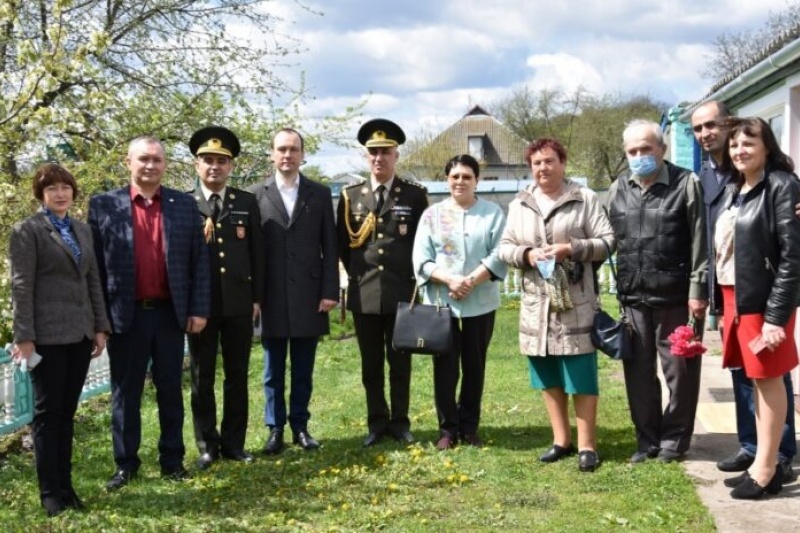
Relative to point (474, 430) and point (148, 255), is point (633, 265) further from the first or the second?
point (148, 255)

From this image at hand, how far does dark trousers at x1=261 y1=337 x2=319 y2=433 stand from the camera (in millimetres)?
6098

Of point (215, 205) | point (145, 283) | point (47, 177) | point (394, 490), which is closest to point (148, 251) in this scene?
point (145, 283)

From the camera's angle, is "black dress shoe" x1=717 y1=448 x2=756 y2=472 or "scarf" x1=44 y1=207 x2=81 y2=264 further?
"black dress shoe" x1=717 y1=448 x2=756 y2=472

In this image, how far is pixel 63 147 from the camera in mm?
8906

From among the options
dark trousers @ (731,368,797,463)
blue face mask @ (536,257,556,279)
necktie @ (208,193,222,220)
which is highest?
necktie @ (208,193,222,220)

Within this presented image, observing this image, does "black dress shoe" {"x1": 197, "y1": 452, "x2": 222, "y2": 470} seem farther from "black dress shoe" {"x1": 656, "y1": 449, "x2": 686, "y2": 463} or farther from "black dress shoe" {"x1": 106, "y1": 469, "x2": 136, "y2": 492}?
"black dress shoe" {"x1": 656, "y1": 449, "x2": 686, "y2": 463}

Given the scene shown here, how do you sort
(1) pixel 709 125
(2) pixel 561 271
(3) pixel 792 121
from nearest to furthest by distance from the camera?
(1) pixel 709 125
(2) pixel 561 271
(3) pixel 792 121

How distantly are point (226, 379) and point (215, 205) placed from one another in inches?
45.1

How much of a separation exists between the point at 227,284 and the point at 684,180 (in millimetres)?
2842

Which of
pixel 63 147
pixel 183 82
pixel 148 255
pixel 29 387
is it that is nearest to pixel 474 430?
pixel 148 255

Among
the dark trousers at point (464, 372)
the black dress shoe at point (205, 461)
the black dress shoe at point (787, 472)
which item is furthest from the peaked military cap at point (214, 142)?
the black dress shoe at point (787, 472)

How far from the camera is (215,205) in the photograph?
18.8 feet

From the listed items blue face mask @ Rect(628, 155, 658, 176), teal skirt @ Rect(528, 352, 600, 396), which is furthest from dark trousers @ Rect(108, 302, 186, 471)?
blue face mask @ Rect(628, 155, 658, 176)

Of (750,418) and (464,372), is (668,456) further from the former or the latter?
(464,372)
